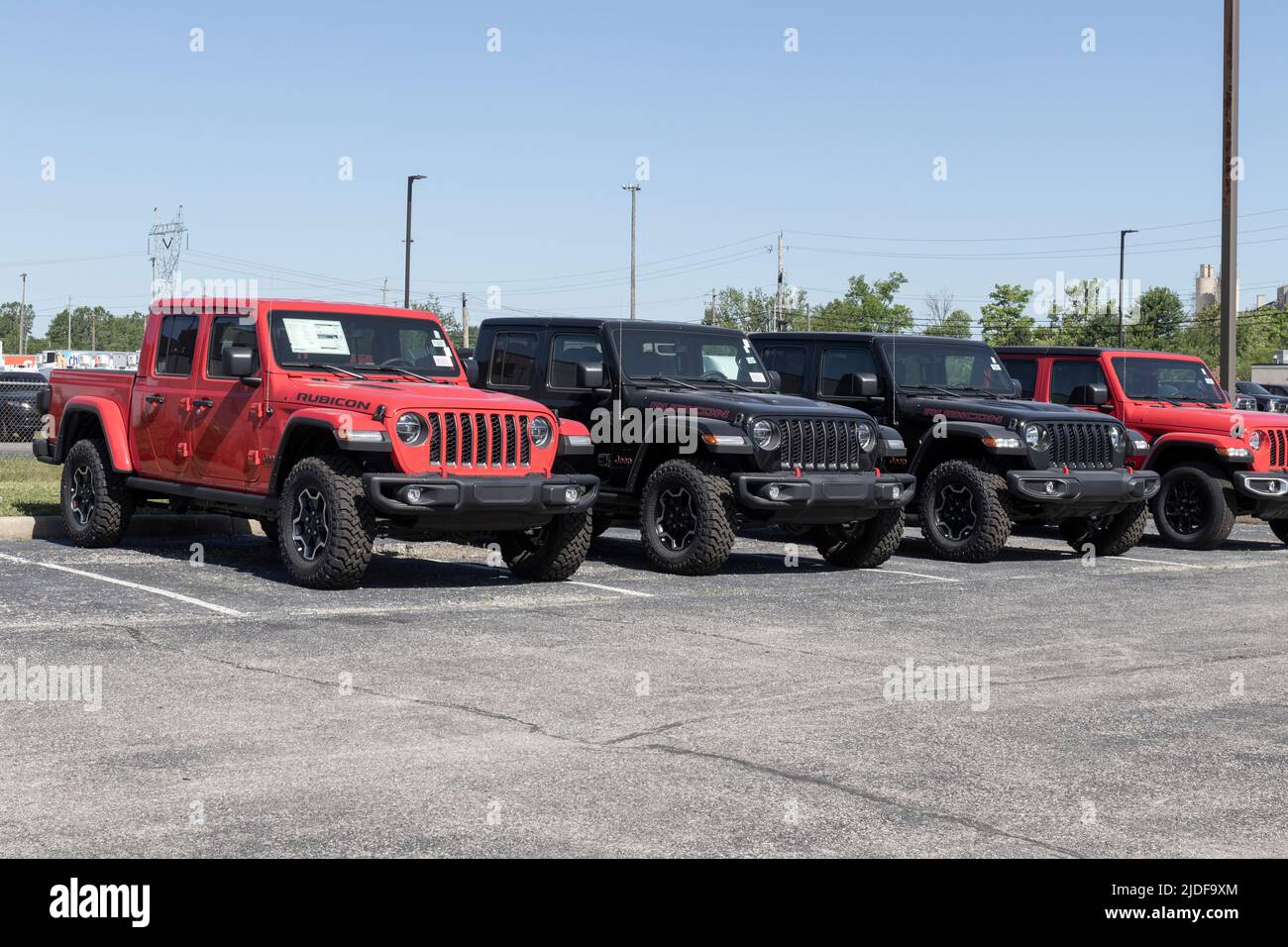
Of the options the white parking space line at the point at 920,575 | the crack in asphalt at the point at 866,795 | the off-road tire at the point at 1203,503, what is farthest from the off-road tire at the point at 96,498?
the off-road tire at the point at 1203,503

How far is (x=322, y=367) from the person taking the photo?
1234 centimetres

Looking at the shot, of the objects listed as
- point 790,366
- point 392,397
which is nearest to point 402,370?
point 392,397

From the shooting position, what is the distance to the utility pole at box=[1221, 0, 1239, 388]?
2309 centimetres

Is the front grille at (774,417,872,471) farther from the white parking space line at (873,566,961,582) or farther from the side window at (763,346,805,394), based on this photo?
the side window at (763,346,805,394)

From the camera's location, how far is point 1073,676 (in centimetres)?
872

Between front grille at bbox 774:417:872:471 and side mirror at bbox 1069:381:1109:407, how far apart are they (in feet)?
14.8

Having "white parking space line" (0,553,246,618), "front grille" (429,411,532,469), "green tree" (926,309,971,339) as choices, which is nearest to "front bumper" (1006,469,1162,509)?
"front grille" (429,411,532,469)

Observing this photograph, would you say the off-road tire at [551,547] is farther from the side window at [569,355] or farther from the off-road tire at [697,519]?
the side window at [569,355]

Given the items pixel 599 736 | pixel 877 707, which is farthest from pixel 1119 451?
pixel 599 736

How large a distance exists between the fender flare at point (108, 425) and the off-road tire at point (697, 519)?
4449 millimetres

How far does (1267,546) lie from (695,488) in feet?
26.5

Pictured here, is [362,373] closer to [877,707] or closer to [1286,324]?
[877,707]
